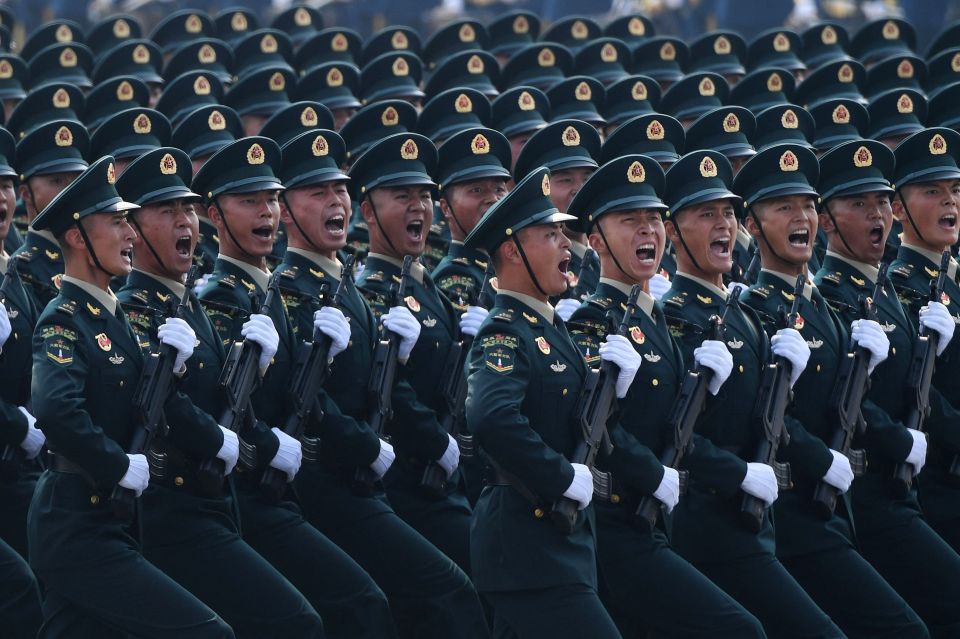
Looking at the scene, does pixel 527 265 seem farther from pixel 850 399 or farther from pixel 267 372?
pixel 850 399

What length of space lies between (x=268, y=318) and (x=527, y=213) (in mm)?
1280

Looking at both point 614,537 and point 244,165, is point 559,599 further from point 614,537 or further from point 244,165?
point 244,165

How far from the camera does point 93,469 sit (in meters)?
7.42

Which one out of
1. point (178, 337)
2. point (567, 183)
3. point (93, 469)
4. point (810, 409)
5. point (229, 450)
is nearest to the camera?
point (93, 469)

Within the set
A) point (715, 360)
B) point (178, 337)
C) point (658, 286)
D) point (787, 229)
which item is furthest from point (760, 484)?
point (178, 337)

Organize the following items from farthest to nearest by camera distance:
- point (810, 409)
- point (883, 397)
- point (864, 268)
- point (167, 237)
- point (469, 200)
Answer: point (469, 200)
point (864, 268)
point (883, 397)
point (810, 409)
point (167, 237)

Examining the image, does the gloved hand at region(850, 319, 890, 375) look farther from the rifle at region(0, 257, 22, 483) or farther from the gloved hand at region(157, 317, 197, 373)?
the rifle at region(0, 257, 22, 483)

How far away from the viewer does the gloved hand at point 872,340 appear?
29.2ft

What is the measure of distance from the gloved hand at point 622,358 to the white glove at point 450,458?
1550 mm

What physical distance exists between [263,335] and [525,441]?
→ 1549 mm

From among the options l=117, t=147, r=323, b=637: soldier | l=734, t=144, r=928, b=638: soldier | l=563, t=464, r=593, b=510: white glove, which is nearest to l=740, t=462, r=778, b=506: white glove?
l=734, t=144, r=928, b=638: soldier

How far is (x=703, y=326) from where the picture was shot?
859 centimetres

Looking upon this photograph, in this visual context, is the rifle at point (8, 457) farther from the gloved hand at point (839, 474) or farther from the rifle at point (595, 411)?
the gloved hand at point (839, 474)

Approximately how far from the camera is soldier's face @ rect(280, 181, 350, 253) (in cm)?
939
